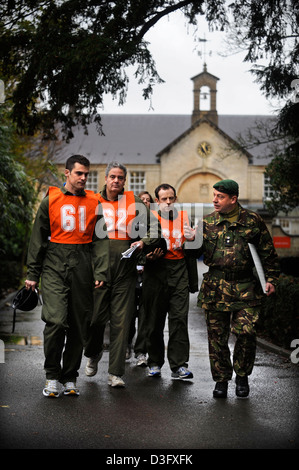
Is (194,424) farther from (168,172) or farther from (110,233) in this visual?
(168,172)

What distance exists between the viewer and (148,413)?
5.70 metres

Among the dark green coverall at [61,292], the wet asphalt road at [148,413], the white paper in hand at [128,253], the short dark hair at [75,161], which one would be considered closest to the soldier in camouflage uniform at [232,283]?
the wet asphalt road at [148,413]

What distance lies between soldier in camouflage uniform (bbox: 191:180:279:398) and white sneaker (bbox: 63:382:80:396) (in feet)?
4.18

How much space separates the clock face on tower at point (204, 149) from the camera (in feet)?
178

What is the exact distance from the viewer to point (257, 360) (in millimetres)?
8688

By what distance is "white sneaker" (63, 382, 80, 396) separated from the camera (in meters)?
6.31

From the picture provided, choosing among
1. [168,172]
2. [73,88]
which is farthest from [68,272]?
[168,172]

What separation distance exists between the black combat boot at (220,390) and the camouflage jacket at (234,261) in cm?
70

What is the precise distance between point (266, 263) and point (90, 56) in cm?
413

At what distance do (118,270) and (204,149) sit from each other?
48.3 metres

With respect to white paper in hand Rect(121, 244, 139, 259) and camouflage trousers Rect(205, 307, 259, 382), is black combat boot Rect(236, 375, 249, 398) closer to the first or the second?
camouflage trousers Rect(205, 307, 259, 382)

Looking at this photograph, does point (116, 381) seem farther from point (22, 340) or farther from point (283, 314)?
point (22, 340)

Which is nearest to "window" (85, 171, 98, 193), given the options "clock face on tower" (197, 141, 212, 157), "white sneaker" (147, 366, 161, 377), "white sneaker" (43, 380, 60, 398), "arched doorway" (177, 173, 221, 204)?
"arched doorway" (177, 173, 221, 204)

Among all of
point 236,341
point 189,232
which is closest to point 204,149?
point 189,232
